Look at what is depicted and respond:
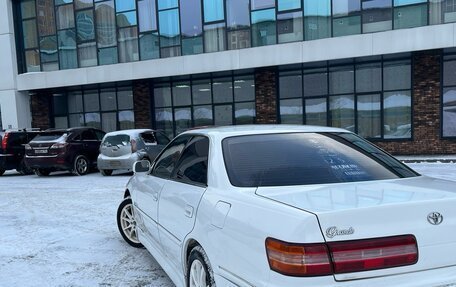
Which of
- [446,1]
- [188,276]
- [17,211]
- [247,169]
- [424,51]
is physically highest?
[446,1]

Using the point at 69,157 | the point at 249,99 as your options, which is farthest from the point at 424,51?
the point at 69,157

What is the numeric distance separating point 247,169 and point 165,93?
1641 centimetres

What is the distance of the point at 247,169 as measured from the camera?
109 inches

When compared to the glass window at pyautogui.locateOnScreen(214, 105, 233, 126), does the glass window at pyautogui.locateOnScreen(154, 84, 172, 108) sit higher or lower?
higher

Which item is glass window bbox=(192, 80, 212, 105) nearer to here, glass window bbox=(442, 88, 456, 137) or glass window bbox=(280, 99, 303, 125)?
glass window bbox=(280, 99, 303, 125)

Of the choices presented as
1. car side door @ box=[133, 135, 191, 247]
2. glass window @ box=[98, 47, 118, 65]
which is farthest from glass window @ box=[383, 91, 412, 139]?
car side door @ box=[133, 135, 191, 247]

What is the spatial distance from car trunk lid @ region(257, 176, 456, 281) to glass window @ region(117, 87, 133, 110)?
18.0 metres

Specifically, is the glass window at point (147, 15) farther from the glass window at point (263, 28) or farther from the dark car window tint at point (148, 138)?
the dark car window tint at point (148, 138)

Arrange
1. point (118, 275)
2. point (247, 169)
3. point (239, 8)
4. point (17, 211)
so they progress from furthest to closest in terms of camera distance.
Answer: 1. point (239, 8)
2. point (17, 211)
3. point (118, 275)
4. point (247, 169)

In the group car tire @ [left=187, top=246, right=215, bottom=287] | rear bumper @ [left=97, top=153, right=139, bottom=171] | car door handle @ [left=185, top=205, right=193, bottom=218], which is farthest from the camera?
rear bumper @ [left=97, top=153, right=139, bottom=171]

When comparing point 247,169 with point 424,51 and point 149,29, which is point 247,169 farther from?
point 149,29

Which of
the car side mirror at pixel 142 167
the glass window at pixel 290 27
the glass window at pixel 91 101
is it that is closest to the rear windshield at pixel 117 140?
the glass window at pixel 290 27

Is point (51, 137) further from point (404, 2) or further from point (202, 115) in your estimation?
point (404, 2)

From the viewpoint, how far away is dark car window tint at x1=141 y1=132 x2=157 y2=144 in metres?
12.3
